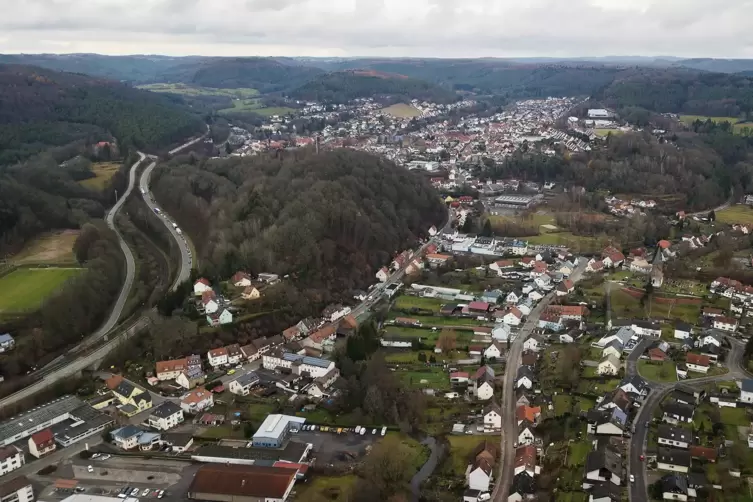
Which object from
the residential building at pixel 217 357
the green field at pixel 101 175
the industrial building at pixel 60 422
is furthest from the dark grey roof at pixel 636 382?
the green field at pixel 101 175

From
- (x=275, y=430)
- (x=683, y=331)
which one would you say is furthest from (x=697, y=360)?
(x=275, y=430)

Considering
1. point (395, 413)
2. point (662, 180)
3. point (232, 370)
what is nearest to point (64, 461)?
point (232, 370)

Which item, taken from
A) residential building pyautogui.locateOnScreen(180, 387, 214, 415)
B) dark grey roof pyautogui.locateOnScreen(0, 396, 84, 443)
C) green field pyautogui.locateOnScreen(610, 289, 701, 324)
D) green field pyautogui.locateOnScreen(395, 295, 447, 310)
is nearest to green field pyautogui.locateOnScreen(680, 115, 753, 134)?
green field pyautogui.locateOnScreen(610, 289, 701, 324)

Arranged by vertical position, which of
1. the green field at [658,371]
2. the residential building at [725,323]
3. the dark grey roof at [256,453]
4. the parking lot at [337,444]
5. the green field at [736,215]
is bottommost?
the parking lot at [337,444]

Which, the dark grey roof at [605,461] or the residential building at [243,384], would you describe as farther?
the residential building at [243,384]

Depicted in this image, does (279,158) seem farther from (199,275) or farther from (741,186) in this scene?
Result: (741,186)

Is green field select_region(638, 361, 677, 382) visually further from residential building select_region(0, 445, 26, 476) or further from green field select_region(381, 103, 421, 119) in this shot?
green field select_region(381, 103, 421, 119)

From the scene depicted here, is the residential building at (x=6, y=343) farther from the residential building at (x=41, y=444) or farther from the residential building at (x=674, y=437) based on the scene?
the residential building at (x=674, y=437)
